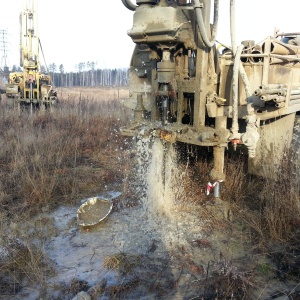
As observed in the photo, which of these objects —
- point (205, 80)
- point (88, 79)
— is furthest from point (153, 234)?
point (88, 79)

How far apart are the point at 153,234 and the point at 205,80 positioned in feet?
5.59

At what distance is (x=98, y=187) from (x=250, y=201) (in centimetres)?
223

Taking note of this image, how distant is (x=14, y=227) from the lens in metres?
3.85

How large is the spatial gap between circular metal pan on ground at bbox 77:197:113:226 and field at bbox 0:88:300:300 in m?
0.08

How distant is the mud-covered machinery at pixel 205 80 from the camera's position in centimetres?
352

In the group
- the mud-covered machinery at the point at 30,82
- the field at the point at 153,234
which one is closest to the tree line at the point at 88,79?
the mud-covered machinery at the point at 30,82

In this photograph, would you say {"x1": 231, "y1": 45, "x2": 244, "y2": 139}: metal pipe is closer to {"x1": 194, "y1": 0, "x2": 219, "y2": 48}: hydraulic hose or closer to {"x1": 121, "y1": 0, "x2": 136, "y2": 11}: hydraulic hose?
{"x1": 194, "y1": 0, "x2": 219, "y2": 48}: hydraulic hose

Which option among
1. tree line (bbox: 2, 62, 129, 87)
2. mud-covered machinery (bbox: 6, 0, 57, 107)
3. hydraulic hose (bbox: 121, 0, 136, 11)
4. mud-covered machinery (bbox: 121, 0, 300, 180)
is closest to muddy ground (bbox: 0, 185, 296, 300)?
mud-covered machinery (bbox: 121, 0, 300, 180)

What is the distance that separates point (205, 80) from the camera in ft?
12.4

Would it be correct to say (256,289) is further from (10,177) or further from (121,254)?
(10,177)

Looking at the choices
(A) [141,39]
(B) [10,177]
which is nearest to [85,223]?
(B) [10,177]

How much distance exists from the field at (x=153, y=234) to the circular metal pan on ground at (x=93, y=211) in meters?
0.08

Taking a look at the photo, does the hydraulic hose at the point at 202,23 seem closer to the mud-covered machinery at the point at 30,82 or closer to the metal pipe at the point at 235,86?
the metal pipe at the point at 235,86

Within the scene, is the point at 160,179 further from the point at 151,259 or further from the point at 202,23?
the point at 202,23
